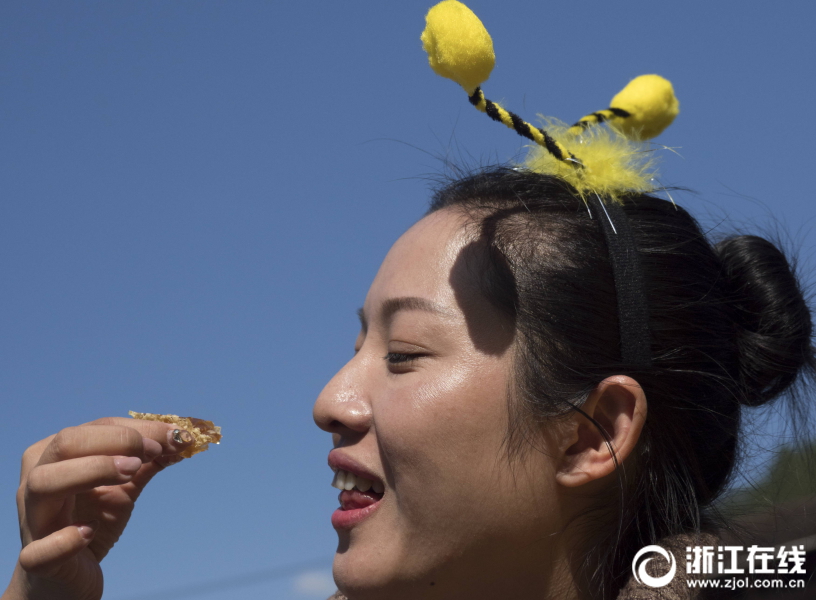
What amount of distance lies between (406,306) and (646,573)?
93 cm

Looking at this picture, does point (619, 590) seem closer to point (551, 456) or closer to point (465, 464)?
point (551, 456)

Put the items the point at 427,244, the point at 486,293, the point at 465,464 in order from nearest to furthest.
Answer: the point at 465,464, the point at 486,293, the point at 427,244

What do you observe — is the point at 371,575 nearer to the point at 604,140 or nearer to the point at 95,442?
the point at 95,442

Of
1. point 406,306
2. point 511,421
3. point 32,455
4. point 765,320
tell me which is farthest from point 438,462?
point 32,455

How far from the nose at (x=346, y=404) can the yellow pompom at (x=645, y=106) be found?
46.2 inches

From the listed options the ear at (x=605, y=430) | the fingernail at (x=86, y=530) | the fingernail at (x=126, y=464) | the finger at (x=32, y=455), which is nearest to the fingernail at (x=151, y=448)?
the fingernail at (x=126, y=464)

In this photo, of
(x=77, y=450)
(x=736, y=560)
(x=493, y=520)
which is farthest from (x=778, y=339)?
(x=77, y=450)

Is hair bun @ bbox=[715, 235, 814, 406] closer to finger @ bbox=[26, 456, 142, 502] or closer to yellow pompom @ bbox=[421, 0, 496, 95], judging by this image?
yellow pompom @ bbox=[421, 0, 496, 95]

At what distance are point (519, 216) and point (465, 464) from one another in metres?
0.72

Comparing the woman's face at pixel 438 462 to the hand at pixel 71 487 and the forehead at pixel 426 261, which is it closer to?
the forehead at pixel 426 261

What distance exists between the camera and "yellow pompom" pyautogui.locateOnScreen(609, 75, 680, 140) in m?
2.54

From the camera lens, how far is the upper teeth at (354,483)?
1997 mm

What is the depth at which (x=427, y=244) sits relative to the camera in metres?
2.22

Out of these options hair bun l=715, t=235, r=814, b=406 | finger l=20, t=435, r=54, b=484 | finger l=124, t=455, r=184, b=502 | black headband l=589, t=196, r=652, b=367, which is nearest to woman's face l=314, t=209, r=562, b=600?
black headband l=589, t=196, r=652, b=367
